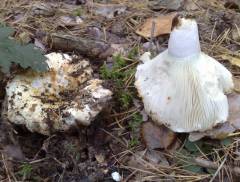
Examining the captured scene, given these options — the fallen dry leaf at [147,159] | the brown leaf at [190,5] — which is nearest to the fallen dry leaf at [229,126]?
the fallen dry leaf at [147,159]

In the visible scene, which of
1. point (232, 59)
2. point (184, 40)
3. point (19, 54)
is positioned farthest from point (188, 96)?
point (19, 54)

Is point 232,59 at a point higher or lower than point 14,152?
higher

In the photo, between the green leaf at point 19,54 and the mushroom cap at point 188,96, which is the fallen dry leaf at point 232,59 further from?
the green leaf at point 19,54

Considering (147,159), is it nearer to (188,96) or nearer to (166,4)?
(188,96)

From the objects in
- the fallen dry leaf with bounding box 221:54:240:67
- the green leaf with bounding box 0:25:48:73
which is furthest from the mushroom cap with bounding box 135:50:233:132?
the green leaf with bounding box 0:25:48:73

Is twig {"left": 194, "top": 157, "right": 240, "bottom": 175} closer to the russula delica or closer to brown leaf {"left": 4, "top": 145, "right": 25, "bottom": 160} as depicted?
the russula delica

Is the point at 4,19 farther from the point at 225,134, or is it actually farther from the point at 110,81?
the point at 225,134

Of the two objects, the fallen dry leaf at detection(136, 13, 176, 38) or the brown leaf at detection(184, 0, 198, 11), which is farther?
the brown leaf at detection(184, 0, 198, 11)
